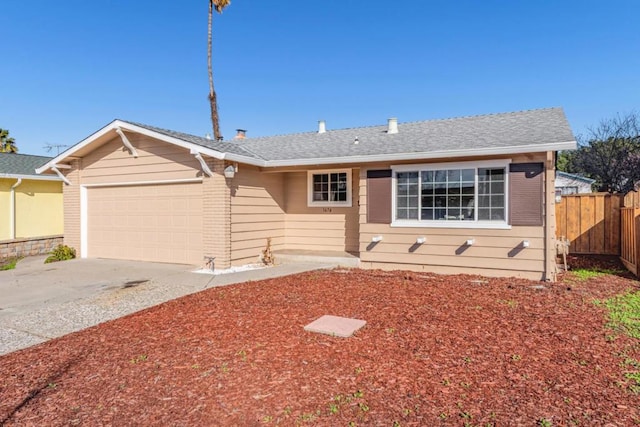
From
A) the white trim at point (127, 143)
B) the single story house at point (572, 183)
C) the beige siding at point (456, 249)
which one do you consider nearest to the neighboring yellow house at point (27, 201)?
the white trim at point (127, 143)

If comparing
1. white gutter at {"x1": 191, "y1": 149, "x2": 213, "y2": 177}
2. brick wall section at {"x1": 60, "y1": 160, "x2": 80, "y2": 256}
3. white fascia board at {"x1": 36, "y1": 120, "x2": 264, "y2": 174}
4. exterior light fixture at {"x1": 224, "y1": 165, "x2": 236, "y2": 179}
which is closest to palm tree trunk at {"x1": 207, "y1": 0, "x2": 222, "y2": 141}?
brick wall section at {"x1": 60, "y1": 160, "x2": 80, "y2": 256}

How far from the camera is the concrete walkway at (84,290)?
17.0ft

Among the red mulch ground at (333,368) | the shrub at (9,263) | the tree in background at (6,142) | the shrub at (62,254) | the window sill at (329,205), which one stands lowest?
the shrub at (9,263)

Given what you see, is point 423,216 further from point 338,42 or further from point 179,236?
point 338,42

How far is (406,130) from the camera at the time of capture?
1065 centimetres

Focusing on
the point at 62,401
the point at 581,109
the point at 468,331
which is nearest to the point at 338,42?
the point at 581,109

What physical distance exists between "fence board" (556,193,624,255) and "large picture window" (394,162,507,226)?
5220 millimetres

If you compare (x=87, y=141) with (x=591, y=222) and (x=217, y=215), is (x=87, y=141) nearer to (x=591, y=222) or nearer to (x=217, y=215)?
(x=217, y=215)

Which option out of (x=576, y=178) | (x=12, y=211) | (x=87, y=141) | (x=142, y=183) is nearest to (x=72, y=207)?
(x=87, y=141)

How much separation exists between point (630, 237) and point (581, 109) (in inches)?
524

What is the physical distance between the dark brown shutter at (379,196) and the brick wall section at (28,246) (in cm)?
1213

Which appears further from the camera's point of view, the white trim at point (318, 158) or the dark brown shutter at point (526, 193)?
the dark brown shutter at point (526, 193)

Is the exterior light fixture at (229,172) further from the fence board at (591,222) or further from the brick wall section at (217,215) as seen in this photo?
the fence board at (591,222)

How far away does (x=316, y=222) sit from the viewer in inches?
424
